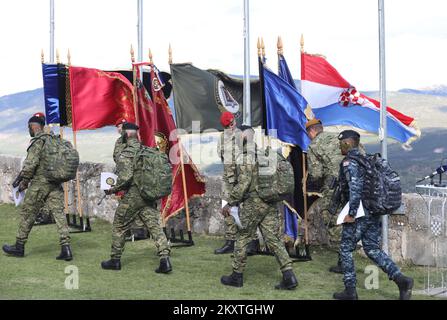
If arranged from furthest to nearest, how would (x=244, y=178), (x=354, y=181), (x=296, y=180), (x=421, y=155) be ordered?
1. (x=421, y=155)
2. (x=296, y=180)
3. (x=244, y=178)
4. (x=354, y=181)

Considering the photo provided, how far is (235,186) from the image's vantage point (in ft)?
26.2

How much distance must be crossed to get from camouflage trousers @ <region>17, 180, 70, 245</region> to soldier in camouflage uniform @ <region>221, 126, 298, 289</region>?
9.35 ft

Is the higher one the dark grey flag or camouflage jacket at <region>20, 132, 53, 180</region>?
the dark grey flag

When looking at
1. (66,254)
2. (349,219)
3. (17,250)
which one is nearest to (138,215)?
(66,254)

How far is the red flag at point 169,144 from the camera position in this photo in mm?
10867

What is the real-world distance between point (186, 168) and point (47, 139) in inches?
92.4

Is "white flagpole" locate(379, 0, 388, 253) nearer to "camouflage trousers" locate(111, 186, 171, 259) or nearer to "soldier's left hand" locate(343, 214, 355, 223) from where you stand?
"soldier's left hand" locate(343, 214, 355, 223)

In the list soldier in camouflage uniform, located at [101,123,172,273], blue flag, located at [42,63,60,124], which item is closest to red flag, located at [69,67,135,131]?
blue flag, located at [42,63,60,124]

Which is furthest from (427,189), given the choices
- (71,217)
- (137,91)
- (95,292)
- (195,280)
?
(71,217)

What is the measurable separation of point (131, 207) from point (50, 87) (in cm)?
393

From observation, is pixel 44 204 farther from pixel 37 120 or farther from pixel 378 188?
pixel 378 188

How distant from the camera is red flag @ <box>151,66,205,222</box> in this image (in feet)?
35.7

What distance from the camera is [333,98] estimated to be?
984 centimetres

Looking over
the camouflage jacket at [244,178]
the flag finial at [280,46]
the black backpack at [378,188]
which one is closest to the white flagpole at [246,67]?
the flag finial at [280,46]
